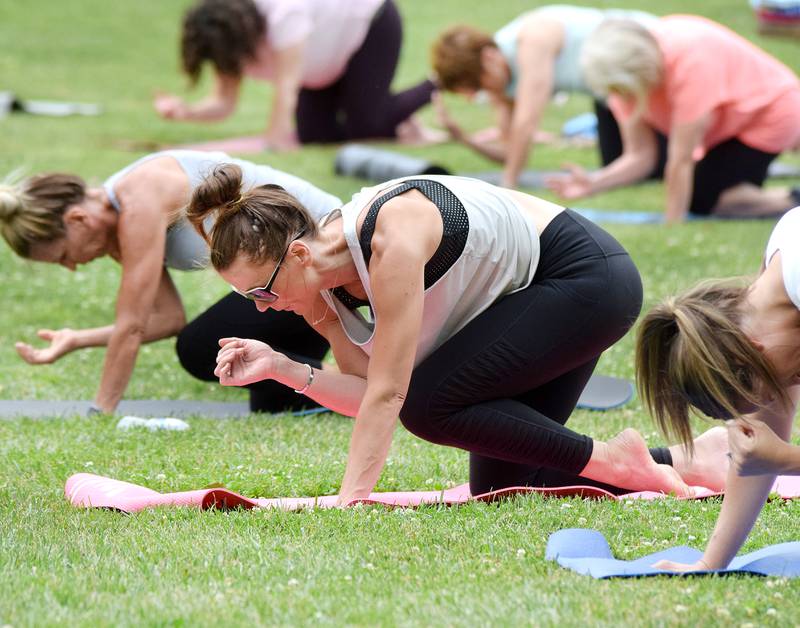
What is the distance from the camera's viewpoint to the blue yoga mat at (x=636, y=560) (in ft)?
9.16

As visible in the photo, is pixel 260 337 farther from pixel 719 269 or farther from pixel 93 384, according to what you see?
pixel 719 269

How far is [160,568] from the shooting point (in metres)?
2.88

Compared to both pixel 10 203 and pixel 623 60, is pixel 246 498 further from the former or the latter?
pixel 623 60

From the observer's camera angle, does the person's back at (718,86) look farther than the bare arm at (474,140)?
No

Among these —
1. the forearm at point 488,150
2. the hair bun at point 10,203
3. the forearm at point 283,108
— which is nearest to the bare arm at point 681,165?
the forearm at point 488,150

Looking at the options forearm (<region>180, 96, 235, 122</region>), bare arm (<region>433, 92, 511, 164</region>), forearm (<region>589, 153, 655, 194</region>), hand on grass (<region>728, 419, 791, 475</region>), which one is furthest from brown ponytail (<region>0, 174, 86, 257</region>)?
forearm (<region>180, 96, 235, 122</region>)

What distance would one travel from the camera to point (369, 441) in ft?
10.5

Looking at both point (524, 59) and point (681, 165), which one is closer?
point (681, 165)

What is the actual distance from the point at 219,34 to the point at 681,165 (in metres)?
3.70

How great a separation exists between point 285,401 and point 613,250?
1.91m

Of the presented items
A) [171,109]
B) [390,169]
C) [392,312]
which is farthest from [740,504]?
[171,109]

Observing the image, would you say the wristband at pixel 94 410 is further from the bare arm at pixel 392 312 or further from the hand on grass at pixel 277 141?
the hand on grass at pixel 277 141

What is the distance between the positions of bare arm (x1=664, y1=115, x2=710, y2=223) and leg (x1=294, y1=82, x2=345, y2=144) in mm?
3752

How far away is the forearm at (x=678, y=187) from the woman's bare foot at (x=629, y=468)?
4290mm
